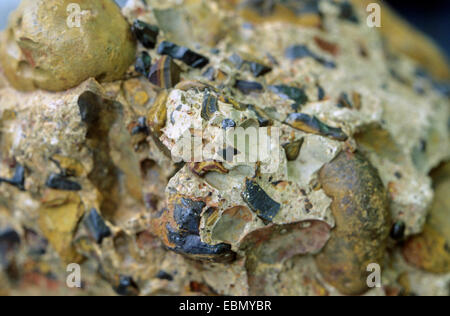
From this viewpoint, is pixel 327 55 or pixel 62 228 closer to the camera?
pixel 62 228

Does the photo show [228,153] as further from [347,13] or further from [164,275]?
[347,13]

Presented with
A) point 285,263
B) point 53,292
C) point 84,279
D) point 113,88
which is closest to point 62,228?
point 84,279

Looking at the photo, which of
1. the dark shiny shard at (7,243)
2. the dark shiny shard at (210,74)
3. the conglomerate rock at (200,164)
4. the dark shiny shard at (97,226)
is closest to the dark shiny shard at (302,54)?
the conglomerate rock at (200,164)

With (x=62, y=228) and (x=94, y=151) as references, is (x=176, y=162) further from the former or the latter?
(x=62, y=228)

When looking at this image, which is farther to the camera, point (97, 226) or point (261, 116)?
point (97, 226)

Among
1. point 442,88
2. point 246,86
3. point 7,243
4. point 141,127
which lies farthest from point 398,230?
point 7,243

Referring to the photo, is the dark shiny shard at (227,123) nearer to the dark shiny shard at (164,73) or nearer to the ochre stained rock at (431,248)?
the dark shiny shard at (164,73)
